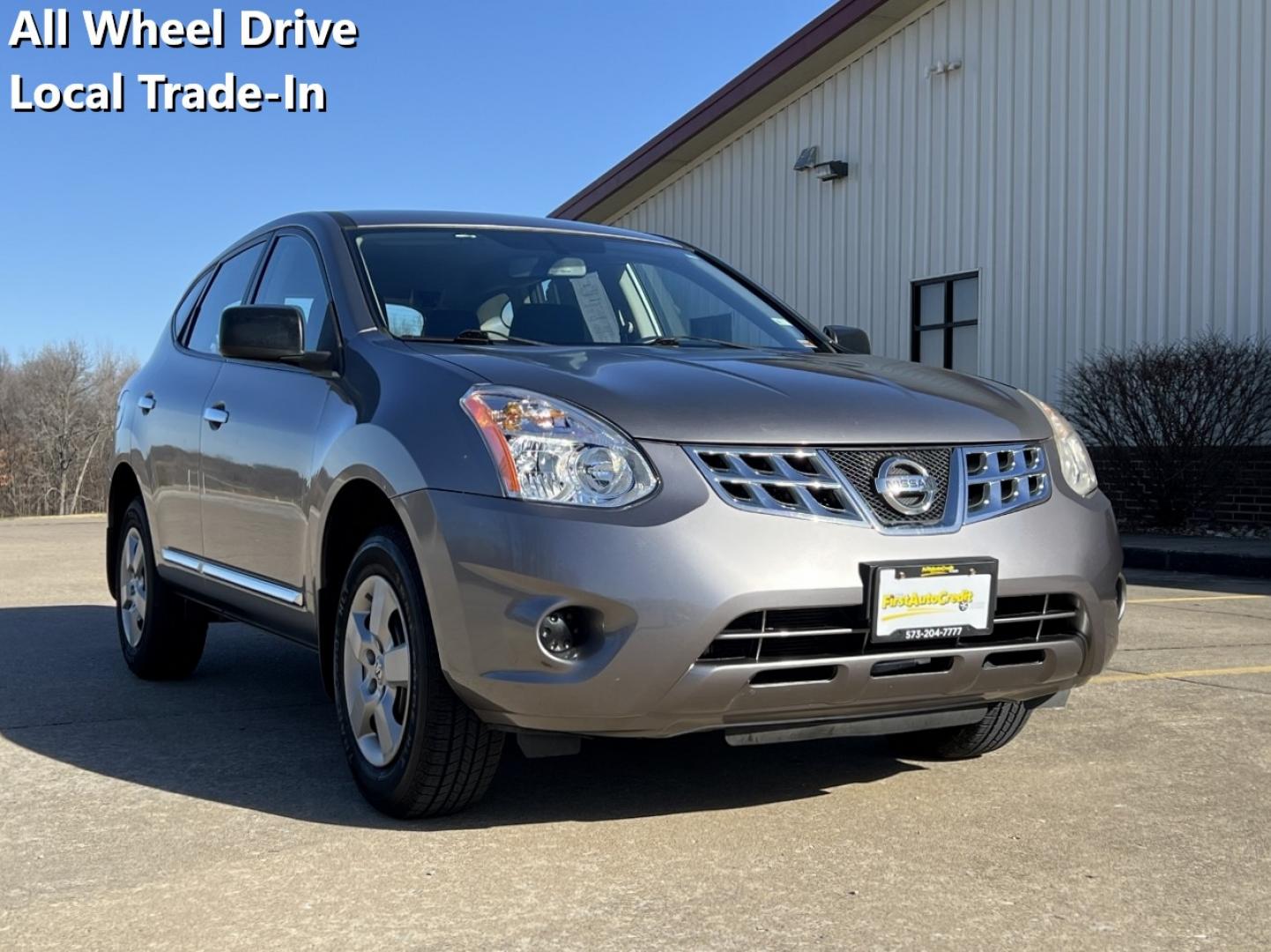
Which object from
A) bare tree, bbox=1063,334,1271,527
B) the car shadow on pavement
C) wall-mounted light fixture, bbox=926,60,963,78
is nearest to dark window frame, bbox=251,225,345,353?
the car shadow on pavement

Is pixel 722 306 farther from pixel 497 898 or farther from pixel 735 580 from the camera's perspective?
pixel 497 898

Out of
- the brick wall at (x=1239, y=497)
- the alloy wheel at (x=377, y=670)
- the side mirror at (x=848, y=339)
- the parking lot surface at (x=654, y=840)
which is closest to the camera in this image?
the parking lot surface at (x=654, y=840)

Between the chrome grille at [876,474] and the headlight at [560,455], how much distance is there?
47cm

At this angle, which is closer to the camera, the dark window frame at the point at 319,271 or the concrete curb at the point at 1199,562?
the dark window frame at the point at 319,271

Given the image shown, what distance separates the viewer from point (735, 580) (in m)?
3.24

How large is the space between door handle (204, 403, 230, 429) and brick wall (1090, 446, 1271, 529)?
365 inches

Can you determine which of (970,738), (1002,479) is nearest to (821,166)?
(970,738)

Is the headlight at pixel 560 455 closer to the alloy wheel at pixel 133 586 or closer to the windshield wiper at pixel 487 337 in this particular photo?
the windshield wiper at pixel 487 337

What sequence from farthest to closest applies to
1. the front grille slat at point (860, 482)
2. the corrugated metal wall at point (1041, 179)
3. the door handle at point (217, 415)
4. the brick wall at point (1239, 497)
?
1. the corrugated metal wall at point (1041, 179)
2. the brick wall at point (1239, 497)
3. the door handle at point (217, 415)
4. the front grille slat at point (860, 482)

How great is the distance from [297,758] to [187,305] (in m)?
2.42

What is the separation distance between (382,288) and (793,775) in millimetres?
1852

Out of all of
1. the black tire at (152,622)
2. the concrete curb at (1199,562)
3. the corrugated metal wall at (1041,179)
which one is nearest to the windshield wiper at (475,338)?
the black tire at (152,622)

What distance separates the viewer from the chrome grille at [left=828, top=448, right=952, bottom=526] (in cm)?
342

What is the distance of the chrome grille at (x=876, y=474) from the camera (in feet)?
11.2
